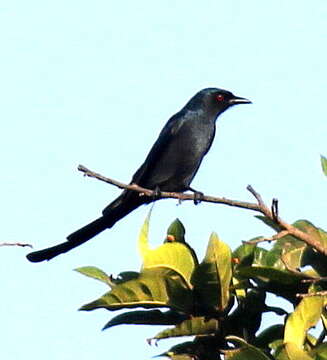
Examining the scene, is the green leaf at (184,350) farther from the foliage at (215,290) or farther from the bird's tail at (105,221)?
the bird's tail at (105,221)

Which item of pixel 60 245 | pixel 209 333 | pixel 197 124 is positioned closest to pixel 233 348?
pixel 209 333

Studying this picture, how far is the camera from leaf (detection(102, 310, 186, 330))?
3.80 meters

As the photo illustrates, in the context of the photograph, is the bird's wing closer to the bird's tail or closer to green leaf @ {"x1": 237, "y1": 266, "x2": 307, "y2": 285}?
the bird's tail

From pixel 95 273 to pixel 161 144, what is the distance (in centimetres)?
→ 415

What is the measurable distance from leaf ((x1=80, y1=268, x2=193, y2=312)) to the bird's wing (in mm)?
3915

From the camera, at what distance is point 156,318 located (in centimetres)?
385

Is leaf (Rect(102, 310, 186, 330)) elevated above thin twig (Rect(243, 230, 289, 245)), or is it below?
below

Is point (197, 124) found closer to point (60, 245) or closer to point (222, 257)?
point (60, 245)

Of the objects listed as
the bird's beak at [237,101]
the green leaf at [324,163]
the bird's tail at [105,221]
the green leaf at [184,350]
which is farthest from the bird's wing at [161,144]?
the green leaf at [184,350]

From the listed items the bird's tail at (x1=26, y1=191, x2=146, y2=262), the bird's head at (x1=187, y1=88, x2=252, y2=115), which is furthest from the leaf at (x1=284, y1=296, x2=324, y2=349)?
the bird's head at (x1=187, y1=88, x2=252, y2=115)

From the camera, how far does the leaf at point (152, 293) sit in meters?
3.72

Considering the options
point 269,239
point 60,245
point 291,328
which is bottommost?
point 60,245

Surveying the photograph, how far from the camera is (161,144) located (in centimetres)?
795

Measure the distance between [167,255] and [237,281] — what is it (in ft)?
1.01
